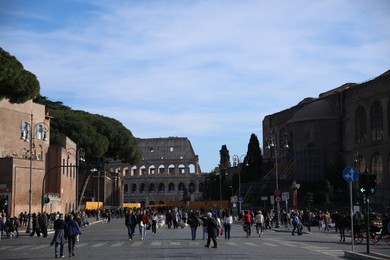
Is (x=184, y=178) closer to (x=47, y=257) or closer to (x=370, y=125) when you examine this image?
(x=370, y=125)

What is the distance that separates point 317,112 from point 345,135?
17.3ft

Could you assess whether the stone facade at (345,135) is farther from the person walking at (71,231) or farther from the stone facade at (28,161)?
the person walking at (71,231)

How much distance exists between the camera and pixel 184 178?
506 ft

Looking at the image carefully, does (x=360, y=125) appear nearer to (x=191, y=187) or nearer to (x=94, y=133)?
(x=94, y=133)

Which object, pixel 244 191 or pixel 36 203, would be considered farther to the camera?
pixel 244 191

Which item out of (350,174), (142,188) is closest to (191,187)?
(142,188)

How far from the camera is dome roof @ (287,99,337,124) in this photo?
287 ft

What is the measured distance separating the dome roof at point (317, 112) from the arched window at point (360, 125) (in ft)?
22.2

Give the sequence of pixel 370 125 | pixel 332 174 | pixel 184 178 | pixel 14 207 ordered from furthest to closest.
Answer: pixel 184 178
pixel 332 174
pixel 370 125
pixel 14 207

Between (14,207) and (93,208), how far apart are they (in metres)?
33.1

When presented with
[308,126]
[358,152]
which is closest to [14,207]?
[358,152]

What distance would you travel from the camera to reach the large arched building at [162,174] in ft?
504

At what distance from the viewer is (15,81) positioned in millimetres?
46500

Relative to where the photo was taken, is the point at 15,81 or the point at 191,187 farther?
the point at 191,187
